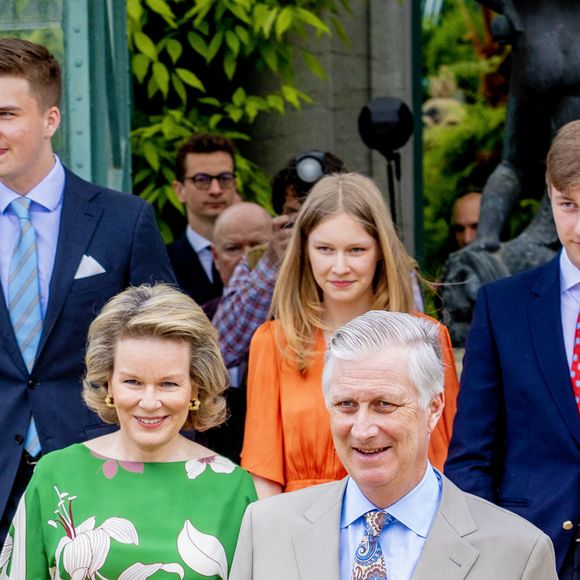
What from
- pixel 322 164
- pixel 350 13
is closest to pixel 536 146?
pixel 322 164

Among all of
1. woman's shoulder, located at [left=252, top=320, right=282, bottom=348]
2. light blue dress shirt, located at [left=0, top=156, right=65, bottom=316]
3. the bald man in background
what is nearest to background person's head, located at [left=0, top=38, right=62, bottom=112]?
light blue dress shirt, located at [left=0, top=156, right=65, bottom=316]

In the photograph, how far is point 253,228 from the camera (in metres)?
5.59

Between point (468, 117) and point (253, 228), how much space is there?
5.12 m

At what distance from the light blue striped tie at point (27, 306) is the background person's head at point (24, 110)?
0.70 feet

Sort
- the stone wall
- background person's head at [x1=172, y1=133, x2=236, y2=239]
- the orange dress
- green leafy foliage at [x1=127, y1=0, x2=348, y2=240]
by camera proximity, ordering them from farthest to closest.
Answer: the stone wall → green leafy foliage at [x1=127, y1=0, x2=348, y2=240] → background person's head at [x1=172, y1=133, x2=236, y2=239] → the orange dress

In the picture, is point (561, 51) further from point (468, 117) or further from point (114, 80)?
point (468, 117)

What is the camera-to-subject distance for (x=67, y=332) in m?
4.16

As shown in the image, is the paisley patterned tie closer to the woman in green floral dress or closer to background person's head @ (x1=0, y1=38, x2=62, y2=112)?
the woman in green floral dress

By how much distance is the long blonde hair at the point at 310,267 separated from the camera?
4199 millimetres

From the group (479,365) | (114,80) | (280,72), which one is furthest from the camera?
(280,72)

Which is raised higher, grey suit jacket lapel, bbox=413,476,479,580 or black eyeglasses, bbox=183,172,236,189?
black eyeglasses, bbox=183,172,236,189

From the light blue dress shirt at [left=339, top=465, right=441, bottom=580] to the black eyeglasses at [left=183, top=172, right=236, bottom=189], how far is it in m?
3.30

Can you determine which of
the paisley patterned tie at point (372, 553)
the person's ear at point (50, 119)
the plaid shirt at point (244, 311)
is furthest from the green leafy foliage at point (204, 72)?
the paisley patterned tie at point (372, 553)

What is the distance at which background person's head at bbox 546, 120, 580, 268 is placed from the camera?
12.0 ft
